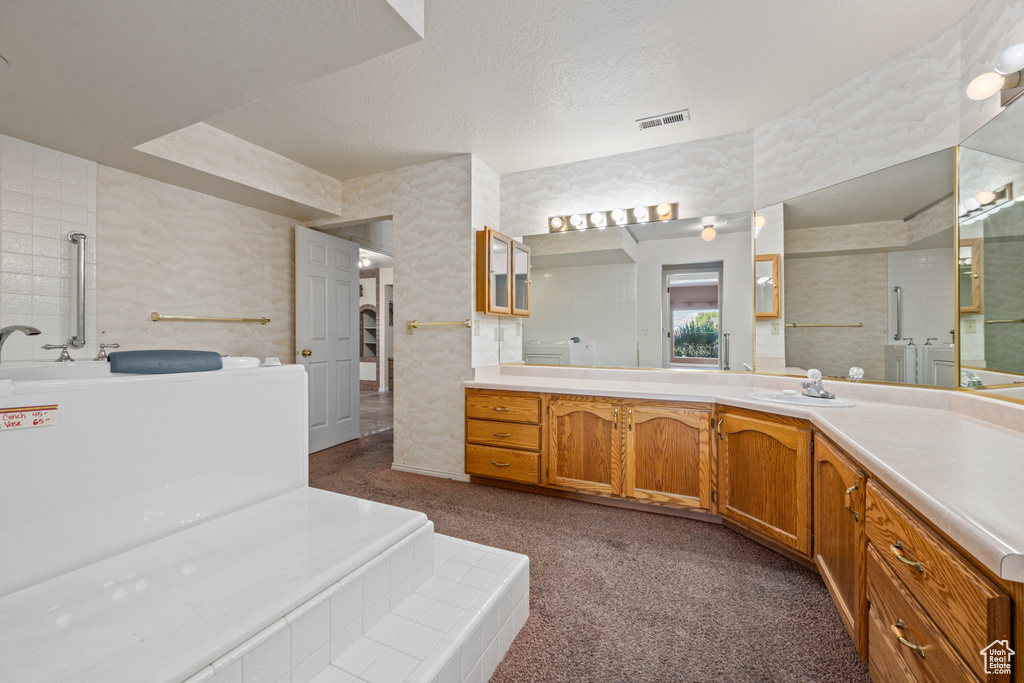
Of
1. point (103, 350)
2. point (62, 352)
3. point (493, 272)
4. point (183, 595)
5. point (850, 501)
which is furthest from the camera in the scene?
point (493, 272)

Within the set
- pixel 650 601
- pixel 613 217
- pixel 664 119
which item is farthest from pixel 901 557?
pixel 613 217

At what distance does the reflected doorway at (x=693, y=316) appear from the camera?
2.91 metres

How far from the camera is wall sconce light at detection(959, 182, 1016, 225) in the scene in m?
1.50

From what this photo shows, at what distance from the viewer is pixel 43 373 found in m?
1.82

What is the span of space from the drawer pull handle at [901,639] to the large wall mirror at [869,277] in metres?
1.44

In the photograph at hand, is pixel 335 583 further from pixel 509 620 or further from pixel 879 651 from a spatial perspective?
pixel 879 651

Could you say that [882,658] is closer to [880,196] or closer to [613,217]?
[880,196]

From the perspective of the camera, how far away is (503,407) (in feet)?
9.88

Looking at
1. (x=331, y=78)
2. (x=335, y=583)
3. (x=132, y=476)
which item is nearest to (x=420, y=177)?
(x=331, y=78)

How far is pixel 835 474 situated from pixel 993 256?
1.05 m

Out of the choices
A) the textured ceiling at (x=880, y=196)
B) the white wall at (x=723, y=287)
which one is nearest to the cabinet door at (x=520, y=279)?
Answer: the white wall at (x=723, y=287)

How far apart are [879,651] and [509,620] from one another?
1.09 metres

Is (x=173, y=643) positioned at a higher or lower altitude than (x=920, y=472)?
lower

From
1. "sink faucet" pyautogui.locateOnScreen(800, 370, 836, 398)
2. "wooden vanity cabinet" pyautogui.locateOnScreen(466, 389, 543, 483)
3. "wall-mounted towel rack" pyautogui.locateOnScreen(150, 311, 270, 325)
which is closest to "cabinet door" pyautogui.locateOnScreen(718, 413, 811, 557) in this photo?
"sink faucet" pyautogui.locateOnScreen(800, 370, 836, 398)
